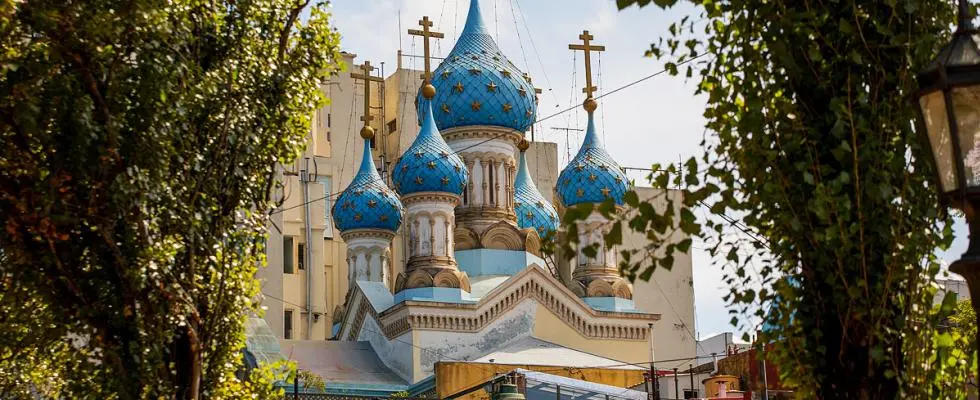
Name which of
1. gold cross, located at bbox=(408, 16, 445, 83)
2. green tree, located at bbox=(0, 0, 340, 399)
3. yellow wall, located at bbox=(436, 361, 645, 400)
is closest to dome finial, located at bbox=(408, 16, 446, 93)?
gold cross, located at bbox=(408, 16, 445, 83)

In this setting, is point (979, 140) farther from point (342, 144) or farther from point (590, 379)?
point (342, 144)

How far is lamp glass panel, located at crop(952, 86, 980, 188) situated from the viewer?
13.3 feet

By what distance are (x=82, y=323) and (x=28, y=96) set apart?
1513 millimetres

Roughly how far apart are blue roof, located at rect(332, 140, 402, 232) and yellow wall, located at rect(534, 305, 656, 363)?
13.8 ft

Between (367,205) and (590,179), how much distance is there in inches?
196

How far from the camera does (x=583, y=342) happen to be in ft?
96.6

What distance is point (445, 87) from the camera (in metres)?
29.8

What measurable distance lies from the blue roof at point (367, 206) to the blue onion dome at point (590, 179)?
3.79m

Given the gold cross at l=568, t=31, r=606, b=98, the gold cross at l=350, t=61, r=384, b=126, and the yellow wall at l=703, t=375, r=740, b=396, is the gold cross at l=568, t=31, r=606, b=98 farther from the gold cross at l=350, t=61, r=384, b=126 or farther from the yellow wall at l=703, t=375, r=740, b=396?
the yellow wall at l=703, t=375, r=740, b=396

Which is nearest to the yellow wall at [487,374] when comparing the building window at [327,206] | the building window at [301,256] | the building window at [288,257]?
the building window at [288,257]

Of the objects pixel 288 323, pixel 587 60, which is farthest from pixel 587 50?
pixel 288 323

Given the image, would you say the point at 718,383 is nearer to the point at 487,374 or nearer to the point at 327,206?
the point at 487,374

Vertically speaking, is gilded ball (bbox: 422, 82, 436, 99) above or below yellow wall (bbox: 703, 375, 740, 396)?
above

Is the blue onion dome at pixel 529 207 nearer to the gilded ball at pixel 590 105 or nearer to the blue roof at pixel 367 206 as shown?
the gilded ball at pixel 590 105
